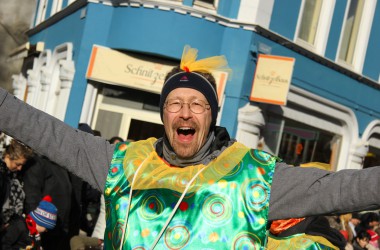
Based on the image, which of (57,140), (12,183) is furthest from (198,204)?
(12,183)

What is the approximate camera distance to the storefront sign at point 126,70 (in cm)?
1226

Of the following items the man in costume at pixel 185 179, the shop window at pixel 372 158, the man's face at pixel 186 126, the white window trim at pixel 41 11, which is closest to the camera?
the man in costume at pixel 185 179

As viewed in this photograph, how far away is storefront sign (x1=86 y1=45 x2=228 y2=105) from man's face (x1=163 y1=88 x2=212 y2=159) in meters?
9.44

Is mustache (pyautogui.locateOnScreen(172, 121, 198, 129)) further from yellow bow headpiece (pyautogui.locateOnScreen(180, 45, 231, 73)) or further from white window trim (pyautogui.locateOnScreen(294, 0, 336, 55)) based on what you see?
white window trim (pyautogui.locateOnScreen(294, 0, 336, 55))

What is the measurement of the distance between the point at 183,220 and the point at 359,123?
1336 cm

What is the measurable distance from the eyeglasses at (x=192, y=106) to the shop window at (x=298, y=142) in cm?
989

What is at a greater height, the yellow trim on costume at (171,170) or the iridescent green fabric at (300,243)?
the yellow trim on costume at (171,170)

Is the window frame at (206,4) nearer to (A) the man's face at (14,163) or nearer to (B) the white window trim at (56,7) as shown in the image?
(B) the white window trim at (56,7)

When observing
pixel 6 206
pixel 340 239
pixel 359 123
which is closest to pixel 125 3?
pixel 359 123

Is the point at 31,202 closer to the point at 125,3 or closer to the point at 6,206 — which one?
the point at 6,206

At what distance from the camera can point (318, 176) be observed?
241cm

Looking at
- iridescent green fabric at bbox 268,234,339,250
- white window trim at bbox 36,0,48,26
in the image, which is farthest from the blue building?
iridescent green fabric at bbox 268,234,339,250

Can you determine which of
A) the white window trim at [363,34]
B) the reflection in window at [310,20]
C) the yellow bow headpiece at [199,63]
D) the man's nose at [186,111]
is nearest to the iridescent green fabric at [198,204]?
the man's nose at [186,111]

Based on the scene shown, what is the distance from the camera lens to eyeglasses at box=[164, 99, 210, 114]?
2.79 m
